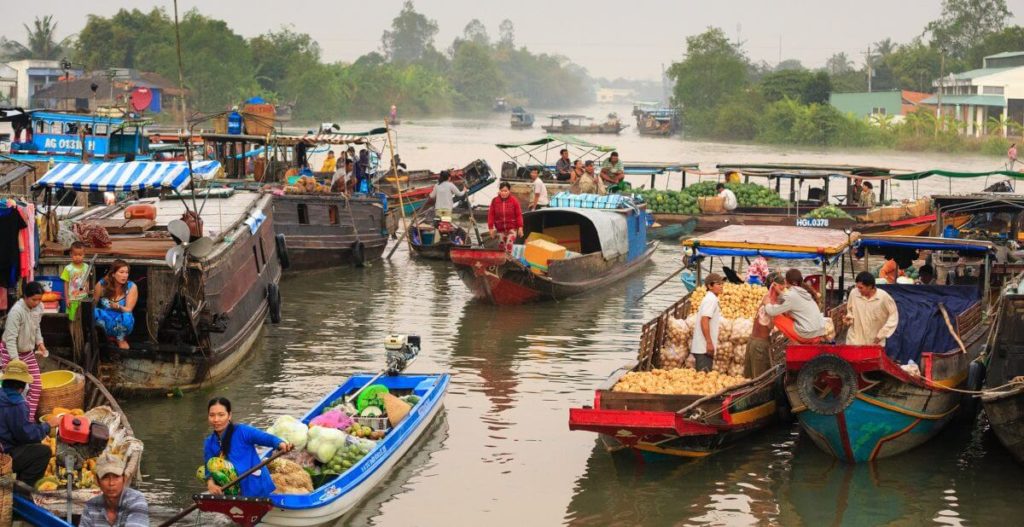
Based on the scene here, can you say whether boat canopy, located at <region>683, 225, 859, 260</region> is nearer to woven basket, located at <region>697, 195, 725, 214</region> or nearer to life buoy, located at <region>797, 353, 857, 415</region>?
life buoy, located at <region>797, 353, 857, 415</region>

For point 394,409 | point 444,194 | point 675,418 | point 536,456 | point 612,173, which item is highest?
point 612,173

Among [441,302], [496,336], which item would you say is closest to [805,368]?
[496,336]

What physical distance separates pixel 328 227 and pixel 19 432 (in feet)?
46.0

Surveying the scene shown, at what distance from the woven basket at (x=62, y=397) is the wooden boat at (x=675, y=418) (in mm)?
4331

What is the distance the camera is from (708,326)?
523 inches

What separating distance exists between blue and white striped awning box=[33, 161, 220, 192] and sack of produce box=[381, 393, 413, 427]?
4.20m

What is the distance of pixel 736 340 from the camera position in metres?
13.4

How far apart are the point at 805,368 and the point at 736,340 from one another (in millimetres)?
1722

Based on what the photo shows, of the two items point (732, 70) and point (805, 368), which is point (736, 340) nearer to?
point (805, 368)

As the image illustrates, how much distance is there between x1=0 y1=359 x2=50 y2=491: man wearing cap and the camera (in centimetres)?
981

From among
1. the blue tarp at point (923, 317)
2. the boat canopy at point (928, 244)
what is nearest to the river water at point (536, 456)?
the blue tarp at point (923, 317)

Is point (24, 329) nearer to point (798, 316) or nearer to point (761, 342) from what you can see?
point (761, 342)

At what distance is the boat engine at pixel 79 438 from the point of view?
10477mm

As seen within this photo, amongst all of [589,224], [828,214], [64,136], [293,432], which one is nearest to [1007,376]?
[293,432]
